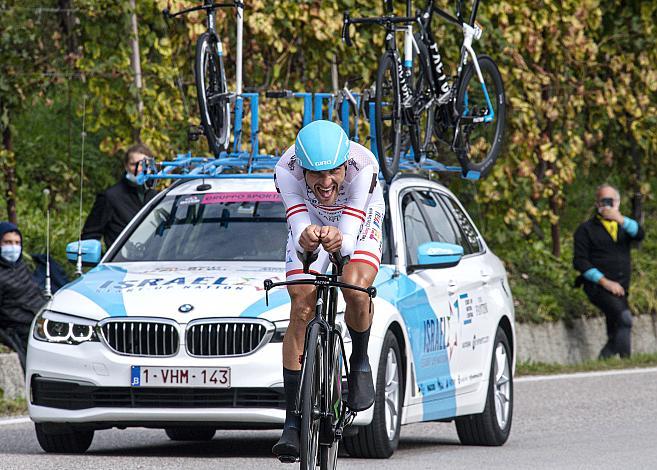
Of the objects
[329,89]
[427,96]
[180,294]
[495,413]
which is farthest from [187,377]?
[329,89]

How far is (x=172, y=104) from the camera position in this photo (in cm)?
1780

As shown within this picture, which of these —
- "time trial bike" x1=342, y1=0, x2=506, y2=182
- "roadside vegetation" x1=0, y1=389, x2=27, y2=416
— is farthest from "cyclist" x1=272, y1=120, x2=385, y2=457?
"roadside vegetation" x1=0, y1=389, x2=27, y2=416

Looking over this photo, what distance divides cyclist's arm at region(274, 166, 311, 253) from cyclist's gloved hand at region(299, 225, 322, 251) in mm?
111

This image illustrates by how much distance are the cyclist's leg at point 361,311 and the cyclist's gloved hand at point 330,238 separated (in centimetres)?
34

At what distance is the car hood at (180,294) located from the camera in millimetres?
9625

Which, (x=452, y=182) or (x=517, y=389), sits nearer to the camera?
(x=517, y=389)

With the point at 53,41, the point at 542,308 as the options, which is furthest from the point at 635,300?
the point at 53,41

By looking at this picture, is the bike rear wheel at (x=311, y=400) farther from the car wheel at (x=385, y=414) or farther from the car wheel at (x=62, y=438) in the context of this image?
the car wheel at (x=62, y=438)

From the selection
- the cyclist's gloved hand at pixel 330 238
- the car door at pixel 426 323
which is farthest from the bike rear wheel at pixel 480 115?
the cyclist's gloved hand at pixel 330 238

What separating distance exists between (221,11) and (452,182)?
432cm

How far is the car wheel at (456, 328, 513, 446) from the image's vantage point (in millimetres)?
11609

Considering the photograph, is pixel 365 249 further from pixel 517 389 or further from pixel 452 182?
pixel 452 182

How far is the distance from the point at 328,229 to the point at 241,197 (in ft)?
11.3

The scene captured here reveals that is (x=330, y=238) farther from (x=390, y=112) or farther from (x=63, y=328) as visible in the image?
(x=390, y=112)
